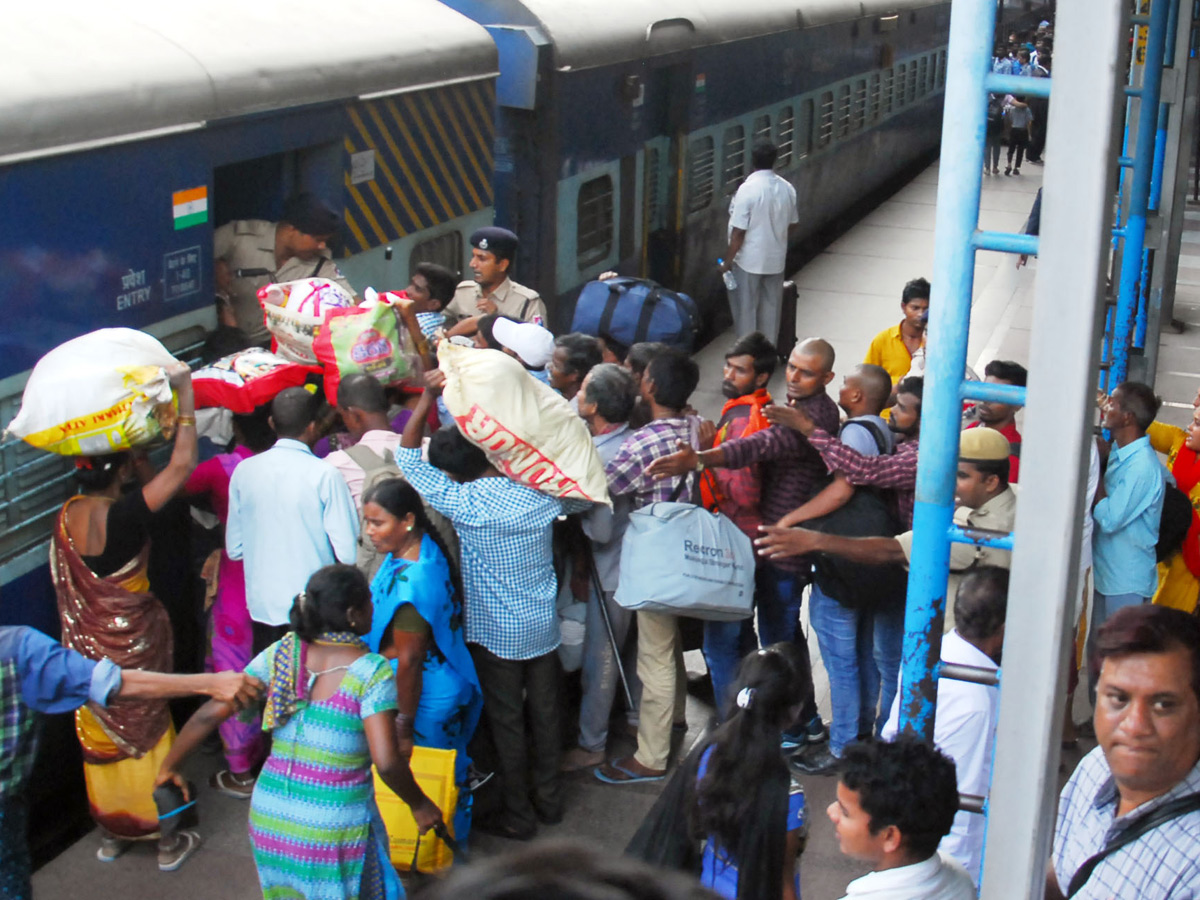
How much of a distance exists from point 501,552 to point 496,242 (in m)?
2.14

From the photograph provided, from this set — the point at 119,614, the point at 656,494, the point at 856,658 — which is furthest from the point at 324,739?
the point at 856,658

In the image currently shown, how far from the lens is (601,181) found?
838 centimetres

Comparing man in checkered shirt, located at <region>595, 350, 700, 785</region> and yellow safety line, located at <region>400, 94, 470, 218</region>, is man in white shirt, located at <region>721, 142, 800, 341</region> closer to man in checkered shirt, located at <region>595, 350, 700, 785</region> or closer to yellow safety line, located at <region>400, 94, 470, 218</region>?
yellow safety line, located at <region>400, 94, 470, 218</region>

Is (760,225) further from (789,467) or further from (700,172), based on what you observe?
(789,467)

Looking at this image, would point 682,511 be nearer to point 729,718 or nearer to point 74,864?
point 729,718

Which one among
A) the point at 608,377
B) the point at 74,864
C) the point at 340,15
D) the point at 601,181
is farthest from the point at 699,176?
the point at 74,864

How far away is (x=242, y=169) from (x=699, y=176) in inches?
184

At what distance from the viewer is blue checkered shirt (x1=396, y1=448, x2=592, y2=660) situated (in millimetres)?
4320

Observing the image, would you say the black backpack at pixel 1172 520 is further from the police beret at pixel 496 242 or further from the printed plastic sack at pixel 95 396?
the printed plastic sack at pixel 95 396

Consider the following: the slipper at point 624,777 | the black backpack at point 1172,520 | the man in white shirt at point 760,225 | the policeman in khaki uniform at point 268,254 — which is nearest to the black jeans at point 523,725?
the slipper at point 624,777

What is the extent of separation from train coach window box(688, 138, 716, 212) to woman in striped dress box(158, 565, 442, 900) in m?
6.57

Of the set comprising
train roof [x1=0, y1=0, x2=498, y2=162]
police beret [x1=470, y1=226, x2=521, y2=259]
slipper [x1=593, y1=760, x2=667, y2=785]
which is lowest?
slipper [x1=593, y1=760, x2=667, y2=785]

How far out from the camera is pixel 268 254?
17.8 feet

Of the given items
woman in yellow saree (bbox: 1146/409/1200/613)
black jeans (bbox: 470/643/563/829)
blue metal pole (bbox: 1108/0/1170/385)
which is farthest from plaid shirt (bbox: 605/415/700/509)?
blue metal pole (bbox: 1108/0/1170/385)
